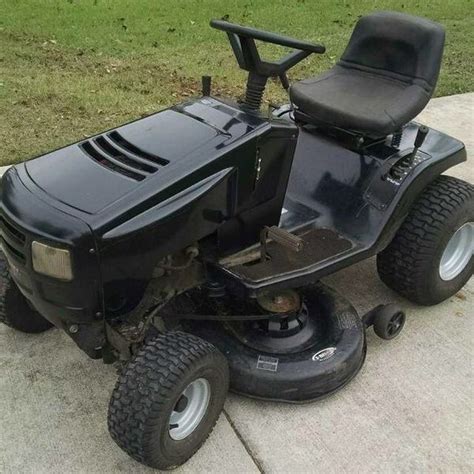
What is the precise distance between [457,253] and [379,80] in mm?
835

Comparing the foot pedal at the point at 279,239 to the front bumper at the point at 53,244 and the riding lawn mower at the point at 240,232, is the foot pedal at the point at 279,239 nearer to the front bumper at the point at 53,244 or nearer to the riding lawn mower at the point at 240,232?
the riding lawn mower at the point at 240,232

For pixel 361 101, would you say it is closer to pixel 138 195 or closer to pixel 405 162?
pixel 405 162

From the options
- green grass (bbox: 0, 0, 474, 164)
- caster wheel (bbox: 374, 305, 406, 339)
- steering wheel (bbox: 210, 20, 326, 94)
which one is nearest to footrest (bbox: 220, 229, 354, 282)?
caster wheel (bbox: 374, 305, 406, 339)

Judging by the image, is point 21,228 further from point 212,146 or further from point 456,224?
point 456,224

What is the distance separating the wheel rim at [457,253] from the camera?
2.77 m

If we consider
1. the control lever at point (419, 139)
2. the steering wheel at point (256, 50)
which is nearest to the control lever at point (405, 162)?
the control lever at point (419, 139)

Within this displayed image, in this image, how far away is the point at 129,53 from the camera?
19.2ft

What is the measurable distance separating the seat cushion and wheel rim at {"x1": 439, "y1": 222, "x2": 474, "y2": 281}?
58 cm

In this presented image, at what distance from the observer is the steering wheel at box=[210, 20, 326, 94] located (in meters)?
2.00

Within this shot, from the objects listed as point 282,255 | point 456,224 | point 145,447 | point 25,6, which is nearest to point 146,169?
point 282,255

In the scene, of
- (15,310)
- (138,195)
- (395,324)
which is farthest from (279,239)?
(15,310)

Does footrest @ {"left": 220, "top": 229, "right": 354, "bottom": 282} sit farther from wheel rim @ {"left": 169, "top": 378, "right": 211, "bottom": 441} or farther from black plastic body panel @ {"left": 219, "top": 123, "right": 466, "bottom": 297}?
wheel rim @ {"left": 169, "top": 378, "right": 211, "bottom": 441}

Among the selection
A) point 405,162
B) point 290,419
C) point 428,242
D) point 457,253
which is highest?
point 405,162

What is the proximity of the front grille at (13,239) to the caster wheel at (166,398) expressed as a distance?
0.45 m
